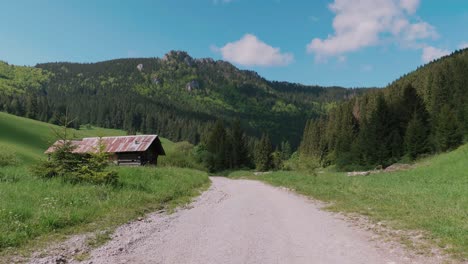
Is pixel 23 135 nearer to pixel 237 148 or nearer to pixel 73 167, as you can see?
pixel 237 148

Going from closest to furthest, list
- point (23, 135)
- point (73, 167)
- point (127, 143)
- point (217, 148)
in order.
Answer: point (73, 167)
point (127, 143)
point (23, 135)
point (217, 148)

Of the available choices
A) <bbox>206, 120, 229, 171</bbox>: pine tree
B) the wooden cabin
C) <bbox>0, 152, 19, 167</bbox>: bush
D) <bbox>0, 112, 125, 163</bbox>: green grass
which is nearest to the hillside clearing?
<bbox>0, 152, 19, 167</bbox>: bush

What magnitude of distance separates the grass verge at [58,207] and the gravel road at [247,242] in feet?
4.15

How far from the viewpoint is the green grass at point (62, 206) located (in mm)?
9445

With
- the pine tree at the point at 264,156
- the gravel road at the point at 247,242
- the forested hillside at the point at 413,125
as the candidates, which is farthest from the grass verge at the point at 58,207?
the pine tree at the point at 264,156

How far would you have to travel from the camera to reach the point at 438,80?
89.6 metres

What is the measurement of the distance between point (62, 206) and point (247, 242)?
23.3 feet

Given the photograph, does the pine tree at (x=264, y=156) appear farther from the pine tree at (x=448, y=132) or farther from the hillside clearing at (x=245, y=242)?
the hillside clearing at (x=245, y=242)

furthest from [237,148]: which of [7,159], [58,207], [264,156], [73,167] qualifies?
[58,207]

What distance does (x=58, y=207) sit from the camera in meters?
12.0

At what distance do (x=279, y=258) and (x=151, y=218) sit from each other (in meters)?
6.96

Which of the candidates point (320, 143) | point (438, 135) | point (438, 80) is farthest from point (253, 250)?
point (320, 143)

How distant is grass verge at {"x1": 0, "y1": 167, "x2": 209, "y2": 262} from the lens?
29.8ft

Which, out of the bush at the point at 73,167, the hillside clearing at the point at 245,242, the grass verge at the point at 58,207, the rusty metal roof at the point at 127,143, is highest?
the rusty metal roof at the point at 127,143
